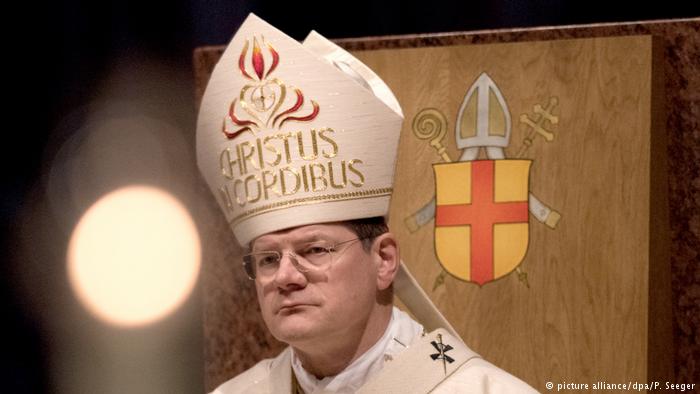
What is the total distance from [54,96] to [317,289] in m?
1.80

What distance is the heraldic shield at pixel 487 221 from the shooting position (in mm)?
3859

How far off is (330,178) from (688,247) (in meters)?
1.21

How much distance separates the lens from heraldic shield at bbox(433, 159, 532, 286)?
386cm

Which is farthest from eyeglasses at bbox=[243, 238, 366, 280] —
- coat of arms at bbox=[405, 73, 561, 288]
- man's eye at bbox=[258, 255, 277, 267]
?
coat of arms at bbox=[405, 73, 561, 288]

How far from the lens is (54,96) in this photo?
4.54 meters

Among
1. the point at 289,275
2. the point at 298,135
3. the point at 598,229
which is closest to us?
the point at 289,275

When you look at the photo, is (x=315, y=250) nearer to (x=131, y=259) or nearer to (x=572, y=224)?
(x=572, y=224)

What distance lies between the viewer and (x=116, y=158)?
461 cm

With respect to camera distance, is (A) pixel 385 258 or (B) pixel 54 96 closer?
(A) pixel 385 258

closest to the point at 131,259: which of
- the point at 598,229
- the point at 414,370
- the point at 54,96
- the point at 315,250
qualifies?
the point at 54,96

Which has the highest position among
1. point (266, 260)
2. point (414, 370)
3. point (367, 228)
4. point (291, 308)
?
point (367, 228)

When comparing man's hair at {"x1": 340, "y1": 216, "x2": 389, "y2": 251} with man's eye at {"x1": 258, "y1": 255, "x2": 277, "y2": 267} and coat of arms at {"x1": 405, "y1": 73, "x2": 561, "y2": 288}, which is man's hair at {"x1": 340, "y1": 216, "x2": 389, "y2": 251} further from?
coat of arms at {"x1": 405, "y1": 73, "x2": 561, "y2": 288}

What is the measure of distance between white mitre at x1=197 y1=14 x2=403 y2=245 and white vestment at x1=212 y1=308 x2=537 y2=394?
0.37 meters

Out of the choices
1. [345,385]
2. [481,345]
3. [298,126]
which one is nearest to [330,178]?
[298,126]
